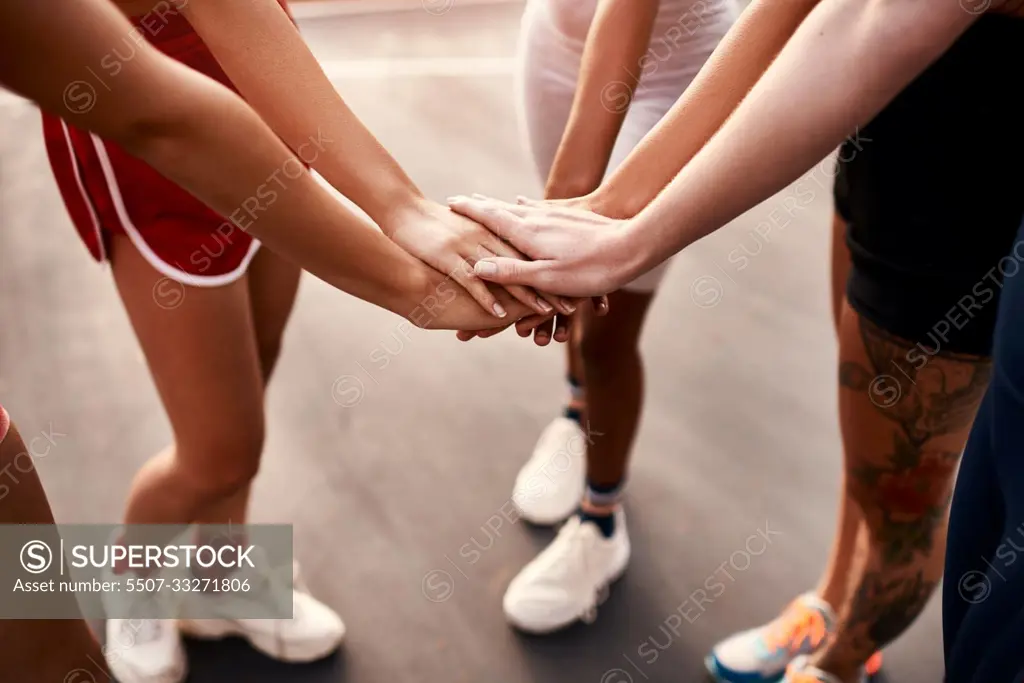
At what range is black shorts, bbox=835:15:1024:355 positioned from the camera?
0.85 m

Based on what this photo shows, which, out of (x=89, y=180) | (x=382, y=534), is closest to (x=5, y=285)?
(x=382, y=534)

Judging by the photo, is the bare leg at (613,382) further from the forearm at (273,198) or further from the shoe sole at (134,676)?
the shoe sole at (134,676)

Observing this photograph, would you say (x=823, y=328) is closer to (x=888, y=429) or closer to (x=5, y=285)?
(x=888, y=429)

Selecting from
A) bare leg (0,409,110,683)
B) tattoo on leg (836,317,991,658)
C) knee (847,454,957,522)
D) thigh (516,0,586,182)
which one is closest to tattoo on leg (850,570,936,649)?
tattoo on leg (836,317,991,658)

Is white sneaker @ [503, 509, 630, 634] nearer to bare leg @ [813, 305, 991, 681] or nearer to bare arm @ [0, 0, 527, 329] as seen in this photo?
bare leg @ [813, 305, 991, 681]

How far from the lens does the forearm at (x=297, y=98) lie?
38.6 inches

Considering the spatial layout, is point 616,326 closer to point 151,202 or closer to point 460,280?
point 460,280

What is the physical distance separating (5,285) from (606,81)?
1908 millimetres

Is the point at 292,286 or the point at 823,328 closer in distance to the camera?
the point at 292,286

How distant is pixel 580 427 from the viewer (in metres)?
1.78

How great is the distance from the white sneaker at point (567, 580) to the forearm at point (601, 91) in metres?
0.68

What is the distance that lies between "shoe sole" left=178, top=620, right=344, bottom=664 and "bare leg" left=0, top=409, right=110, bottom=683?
52cm

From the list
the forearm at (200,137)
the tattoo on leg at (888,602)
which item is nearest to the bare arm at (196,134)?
the forearm at (200,137)

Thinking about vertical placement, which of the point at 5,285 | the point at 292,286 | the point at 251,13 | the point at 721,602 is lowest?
the point at 5,285
